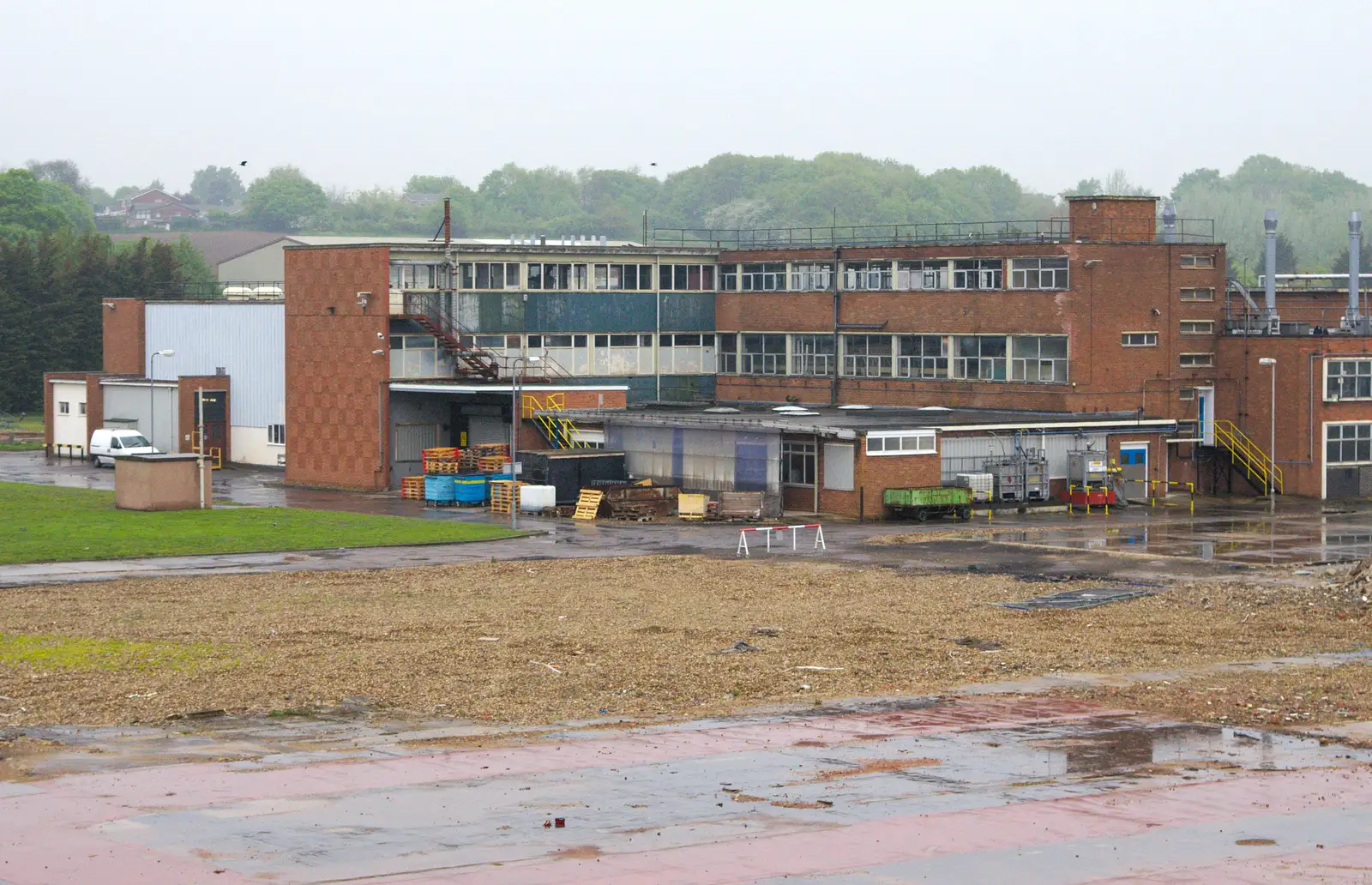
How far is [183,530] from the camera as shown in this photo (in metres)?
50.9

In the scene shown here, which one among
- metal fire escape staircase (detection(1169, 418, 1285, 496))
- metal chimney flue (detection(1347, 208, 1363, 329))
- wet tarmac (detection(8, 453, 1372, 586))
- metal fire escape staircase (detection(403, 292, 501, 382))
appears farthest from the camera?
metal chimney flue (detection(1347, 208, 1363, 329))

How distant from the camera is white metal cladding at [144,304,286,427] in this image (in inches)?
3100

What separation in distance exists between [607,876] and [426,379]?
5698 cm

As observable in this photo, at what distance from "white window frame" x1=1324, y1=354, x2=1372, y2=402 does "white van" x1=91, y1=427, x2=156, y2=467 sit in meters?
50.1

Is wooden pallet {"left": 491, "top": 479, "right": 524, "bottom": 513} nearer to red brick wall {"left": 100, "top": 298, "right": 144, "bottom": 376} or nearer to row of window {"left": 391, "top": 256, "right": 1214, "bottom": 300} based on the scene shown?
row of window {"left": 391, "top": 256, "right": 1214, "bottom": 300}

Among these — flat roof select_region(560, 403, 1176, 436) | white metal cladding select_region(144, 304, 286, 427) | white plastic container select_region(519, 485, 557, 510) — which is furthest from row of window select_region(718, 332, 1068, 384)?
white plastic container select_region(519, 485, 557, 510)

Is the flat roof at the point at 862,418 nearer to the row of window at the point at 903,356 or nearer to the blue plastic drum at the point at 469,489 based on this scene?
the row of window at the point at 903,356

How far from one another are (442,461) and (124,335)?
31326 millimetres

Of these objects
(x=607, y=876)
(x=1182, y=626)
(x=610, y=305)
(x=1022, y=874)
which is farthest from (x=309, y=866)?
(x=610, y=305)

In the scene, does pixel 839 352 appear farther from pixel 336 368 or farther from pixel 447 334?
pixel 336 368

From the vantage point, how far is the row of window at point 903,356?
71062 millimetres

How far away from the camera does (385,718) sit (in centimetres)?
2531

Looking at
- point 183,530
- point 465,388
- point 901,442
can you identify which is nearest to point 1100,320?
point 901,442

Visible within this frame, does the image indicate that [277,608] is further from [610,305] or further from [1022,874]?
[610,305]
